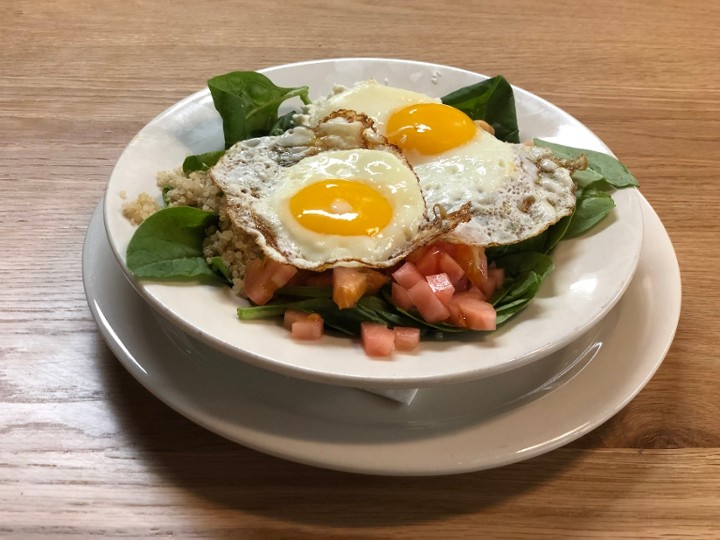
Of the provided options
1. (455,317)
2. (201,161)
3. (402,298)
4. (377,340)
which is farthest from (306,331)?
(201,161)

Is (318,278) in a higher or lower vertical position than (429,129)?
lower

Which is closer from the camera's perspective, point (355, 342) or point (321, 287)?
point (355, 342)

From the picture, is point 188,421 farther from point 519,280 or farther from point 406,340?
point 519,280

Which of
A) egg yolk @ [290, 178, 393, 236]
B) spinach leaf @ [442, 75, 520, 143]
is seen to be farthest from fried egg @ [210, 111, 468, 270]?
spinach leaf @ [442, 75, 520, 143]

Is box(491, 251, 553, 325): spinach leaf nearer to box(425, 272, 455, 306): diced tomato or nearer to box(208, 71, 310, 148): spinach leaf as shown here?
box(425, 272, 455, 306): diced tomato

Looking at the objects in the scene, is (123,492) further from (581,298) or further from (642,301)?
(642,301)

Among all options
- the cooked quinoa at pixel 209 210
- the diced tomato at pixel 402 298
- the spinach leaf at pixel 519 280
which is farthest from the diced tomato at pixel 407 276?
the cooked quinoa at pixel 209 210

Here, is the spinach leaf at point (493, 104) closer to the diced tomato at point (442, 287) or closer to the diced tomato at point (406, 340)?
the diced tomato at point (442, 287)
